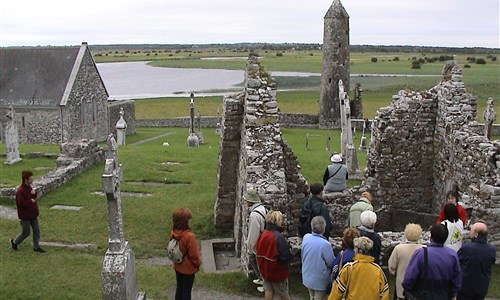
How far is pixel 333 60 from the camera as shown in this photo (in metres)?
47.0

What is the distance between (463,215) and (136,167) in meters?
13.2

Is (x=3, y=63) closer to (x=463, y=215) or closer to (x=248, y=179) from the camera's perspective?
(x=248, y=179)

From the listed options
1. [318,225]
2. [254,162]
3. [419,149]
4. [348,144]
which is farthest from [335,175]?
[348,144]

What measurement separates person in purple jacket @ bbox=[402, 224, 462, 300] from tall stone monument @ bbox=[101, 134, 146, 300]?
3836mm

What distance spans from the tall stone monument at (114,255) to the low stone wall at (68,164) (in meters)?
8.60

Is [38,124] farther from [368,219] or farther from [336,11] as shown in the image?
[368,219]

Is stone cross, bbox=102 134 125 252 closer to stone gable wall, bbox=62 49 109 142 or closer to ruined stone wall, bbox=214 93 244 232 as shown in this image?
ruined stone wall, bbox=214 93 244 232

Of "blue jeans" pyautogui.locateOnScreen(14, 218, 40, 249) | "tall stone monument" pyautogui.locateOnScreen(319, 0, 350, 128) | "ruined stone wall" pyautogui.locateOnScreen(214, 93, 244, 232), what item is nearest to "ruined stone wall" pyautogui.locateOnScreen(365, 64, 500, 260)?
"ruined stone wall" pyautogui.locateOnScreen(214, 93, 244, 232)

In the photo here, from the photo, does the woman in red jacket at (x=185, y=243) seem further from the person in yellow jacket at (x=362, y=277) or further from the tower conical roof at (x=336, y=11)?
the tower conical roof at (x=336, y=11)

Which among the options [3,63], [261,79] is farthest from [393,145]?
[3,63]

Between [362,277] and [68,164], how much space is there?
15.0m

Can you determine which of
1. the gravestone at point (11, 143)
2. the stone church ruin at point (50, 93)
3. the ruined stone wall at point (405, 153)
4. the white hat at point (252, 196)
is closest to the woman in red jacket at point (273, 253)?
the white hat at point (252, 196)

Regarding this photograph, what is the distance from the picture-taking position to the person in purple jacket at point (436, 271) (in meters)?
6.38

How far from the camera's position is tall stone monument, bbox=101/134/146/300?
25.3 ft
